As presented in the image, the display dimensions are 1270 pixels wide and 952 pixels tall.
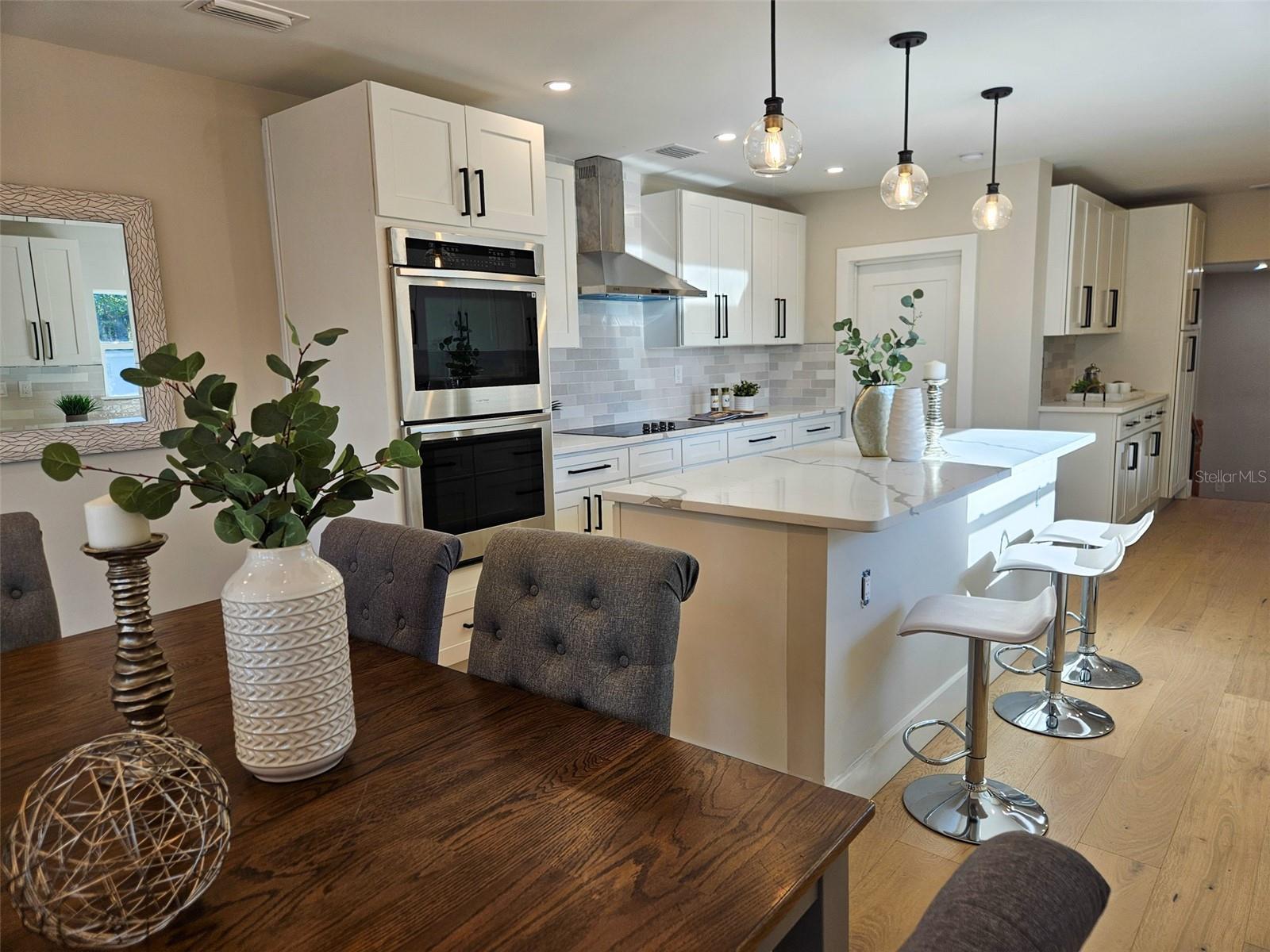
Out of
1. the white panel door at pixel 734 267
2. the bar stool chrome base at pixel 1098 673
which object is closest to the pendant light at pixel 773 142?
the bar stool chrome base at pixel 1098 673

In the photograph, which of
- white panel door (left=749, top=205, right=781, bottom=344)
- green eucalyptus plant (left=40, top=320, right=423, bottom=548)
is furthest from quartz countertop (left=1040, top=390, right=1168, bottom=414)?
green eucalyptus plant (left=40, top=320, right=423, bottom=548)

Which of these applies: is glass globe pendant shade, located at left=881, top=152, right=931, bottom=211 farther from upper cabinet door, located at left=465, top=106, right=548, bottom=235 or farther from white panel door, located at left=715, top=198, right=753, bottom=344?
white panel door, located at left=715, top=198, right=753, bottom=344

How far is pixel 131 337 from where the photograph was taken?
2.80 meters

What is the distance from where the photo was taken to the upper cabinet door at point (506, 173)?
315cm

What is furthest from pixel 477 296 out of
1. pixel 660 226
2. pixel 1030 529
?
pixel 1030 529

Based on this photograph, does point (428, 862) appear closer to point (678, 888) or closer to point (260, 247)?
point (678, 888)

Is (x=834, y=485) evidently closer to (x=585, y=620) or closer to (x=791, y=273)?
(x=585, y=620)

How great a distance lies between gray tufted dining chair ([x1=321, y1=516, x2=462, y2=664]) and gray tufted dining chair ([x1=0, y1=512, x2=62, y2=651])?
65cm

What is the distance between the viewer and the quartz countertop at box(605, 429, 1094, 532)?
2072mm

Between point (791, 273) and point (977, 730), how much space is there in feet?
13.8

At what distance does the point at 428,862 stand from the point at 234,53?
288 centimetres

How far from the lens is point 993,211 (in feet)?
10.9

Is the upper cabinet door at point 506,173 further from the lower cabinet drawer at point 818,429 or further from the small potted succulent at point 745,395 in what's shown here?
the lower cabinet drawer at point 818,429

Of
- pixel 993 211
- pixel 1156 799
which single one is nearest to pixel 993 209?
pixel 993 211
